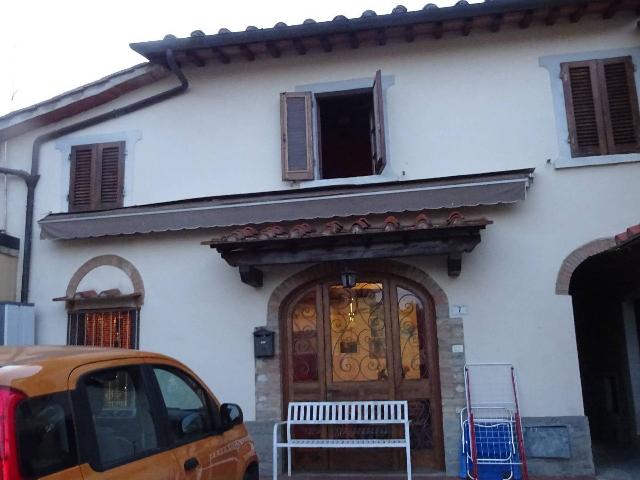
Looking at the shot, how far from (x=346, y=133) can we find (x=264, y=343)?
15.8ft

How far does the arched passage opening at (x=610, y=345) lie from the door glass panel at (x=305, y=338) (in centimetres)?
345

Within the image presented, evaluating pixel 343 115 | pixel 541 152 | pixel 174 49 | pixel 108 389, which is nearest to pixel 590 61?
pixel 541 152

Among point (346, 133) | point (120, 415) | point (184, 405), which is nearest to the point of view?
point (120, 415)

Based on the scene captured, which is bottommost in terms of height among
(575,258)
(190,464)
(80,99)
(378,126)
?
(190,464)

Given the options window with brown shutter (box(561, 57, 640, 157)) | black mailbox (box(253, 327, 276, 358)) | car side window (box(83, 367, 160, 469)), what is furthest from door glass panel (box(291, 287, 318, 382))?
car side window (box(83, 367, 160, 469))

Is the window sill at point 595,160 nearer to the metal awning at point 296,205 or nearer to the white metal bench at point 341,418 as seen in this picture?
the metal awning at point 296,205

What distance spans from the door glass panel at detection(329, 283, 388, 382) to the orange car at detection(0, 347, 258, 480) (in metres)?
3.59

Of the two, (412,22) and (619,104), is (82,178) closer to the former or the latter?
(412,22)

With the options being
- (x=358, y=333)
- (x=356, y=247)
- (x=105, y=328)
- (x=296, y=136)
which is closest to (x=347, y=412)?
(x=358, y=333)

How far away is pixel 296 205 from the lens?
27.2 ft

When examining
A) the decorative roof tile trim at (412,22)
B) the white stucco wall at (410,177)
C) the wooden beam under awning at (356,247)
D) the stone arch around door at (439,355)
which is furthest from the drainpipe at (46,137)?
the stone arch around door at (439,355)

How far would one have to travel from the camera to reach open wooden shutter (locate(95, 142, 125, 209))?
9.21 m

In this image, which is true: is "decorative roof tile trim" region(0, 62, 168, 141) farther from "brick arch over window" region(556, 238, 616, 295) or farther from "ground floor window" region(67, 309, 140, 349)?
"brick arch over window" region(556, 238, 616, 295)

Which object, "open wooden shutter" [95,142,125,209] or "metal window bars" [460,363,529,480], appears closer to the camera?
"metal window bars" [460,363,529,480]
